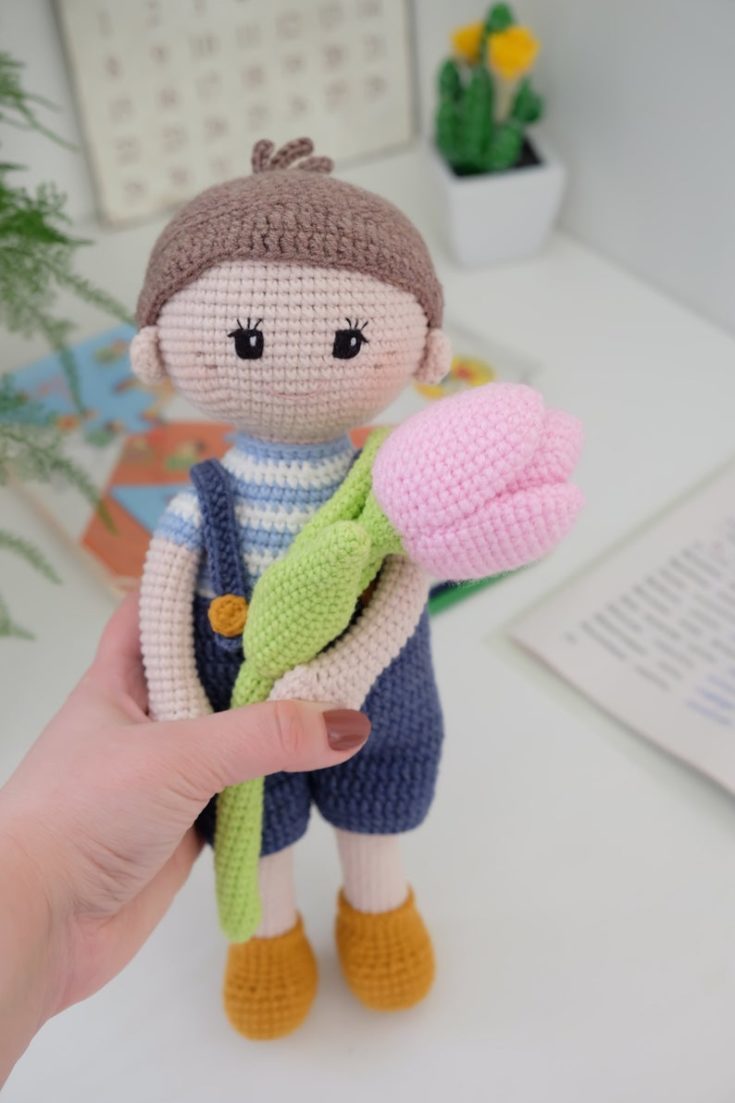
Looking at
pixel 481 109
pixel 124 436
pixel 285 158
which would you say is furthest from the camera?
pixel 481 109

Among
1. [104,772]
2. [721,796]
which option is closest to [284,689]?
[104,772]

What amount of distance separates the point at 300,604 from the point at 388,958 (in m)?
0.26

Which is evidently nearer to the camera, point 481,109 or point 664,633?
point 664,633

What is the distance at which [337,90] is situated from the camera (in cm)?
115

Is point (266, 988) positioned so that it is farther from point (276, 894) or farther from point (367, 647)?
point (367, 647)

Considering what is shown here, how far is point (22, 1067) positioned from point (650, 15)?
97 centimetres

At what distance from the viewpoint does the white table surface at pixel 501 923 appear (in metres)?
0.58

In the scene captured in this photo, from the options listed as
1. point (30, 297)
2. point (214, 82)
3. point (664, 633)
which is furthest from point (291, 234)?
point (214, 82)

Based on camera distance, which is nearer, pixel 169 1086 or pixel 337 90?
pixel 169 1086

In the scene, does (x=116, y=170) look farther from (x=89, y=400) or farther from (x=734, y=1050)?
(x=734, y=1050)

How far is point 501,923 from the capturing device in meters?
0.65

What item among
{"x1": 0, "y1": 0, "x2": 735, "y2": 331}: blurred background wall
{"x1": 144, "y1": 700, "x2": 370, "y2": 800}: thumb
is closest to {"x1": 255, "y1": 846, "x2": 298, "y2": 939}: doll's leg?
{"x1": 144, "y1": 700, "x2": 370, "y2": 800}: thumb

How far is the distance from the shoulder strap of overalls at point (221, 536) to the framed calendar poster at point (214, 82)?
720mm

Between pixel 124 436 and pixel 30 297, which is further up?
pixel 30 297
